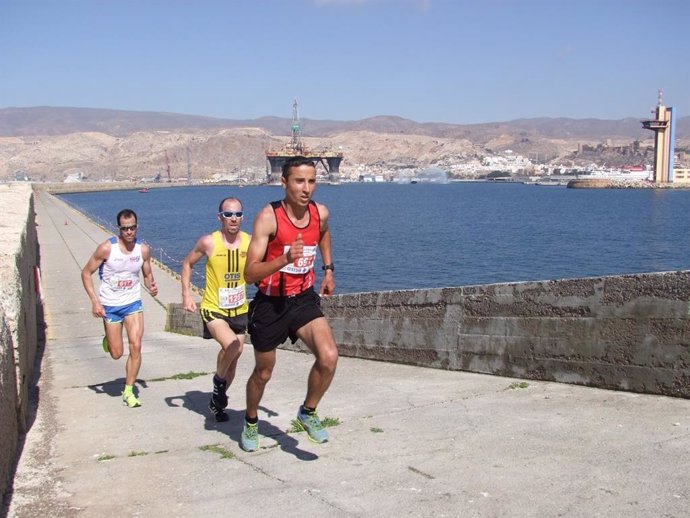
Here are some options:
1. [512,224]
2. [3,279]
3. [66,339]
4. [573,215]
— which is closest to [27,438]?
[3,279]

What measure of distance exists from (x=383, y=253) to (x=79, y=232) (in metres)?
17.6

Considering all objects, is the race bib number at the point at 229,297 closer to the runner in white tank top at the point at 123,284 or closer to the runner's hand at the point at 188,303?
the runner's hand at the point at 188,303

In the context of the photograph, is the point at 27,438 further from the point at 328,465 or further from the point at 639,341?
the point at 639,341

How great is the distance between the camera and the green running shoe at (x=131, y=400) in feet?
23.9

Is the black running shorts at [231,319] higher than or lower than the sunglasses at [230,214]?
lower

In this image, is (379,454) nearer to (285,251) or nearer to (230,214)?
(285,251)

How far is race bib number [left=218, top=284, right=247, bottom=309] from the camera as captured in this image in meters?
6.75

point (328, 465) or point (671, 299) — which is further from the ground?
point (671, 299)

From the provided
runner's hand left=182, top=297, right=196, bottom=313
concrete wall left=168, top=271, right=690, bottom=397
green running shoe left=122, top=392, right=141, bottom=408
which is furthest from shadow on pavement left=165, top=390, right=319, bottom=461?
concrete wall left=168, top=271, right=690, bottom=397

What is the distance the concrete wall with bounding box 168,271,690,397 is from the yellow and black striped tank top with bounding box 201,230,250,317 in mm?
2219

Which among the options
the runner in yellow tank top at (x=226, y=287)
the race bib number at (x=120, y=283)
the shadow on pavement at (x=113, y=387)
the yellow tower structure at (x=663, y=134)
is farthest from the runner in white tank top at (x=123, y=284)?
the yellow tower structure at (x=663, y=134)

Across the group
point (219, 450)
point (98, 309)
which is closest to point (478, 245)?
point (98, 309)

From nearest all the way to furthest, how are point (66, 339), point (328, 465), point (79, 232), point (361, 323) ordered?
point (328, 465)
point (361, 323)
point (66, 339)
point (79, 232)

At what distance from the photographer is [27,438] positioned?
6.06m
